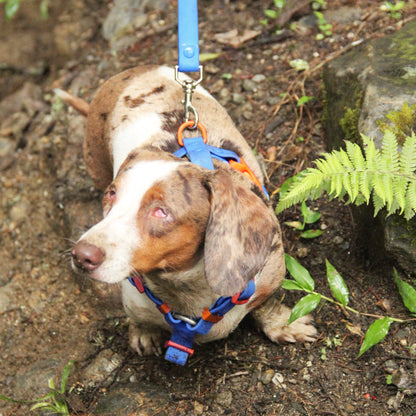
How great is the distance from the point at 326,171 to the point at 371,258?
76 centimetres

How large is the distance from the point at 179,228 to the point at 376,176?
1012mm

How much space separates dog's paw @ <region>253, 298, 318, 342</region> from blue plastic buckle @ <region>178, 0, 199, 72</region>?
1.45 meters

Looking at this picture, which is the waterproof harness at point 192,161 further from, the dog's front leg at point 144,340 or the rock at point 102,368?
the rock at point 102,368

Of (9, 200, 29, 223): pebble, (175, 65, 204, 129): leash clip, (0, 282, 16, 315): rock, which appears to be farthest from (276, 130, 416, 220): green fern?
(9, 200, 29, 223): pebble

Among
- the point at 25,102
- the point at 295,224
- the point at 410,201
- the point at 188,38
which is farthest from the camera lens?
the point at 25,102

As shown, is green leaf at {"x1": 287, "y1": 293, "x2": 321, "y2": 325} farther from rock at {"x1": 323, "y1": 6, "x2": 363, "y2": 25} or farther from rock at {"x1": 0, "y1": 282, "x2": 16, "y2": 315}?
rock at {"x1": 323, "y1": 6, "x2": 363, "y2": 25}

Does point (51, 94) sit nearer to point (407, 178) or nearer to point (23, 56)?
point (23, 56)

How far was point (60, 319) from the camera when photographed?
372cm

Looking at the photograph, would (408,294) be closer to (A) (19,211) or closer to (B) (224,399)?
(B) (224,399)

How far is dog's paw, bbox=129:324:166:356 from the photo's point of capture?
3.26 m

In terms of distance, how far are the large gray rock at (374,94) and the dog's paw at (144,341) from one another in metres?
1.43

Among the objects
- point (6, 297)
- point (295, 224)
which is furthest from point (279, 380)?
point (6, 297)

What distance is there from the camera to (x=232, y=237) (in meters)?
2.24

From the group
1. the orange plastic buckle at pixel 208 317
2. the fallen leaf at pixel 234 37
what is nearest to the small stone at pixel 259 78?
the fallen leaf at pixel 234 37
